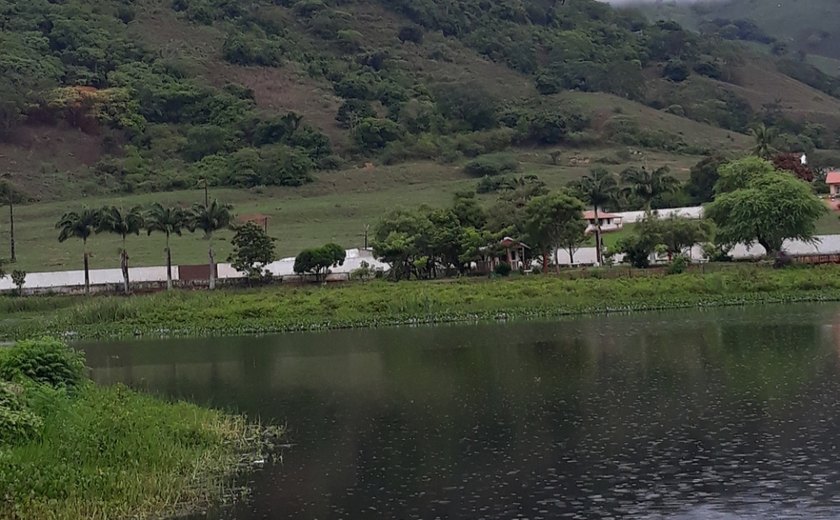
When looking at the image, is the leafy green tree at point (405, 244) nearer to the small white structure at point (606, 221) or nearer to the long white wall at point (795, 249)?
the long white wall at point (795, 249)

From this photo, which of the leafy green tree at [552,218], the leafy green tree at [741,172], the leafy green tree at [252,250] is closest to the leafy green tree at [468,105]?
the leafy green tree at [741,172]

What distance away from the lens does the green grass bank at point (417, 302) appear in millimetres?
66000

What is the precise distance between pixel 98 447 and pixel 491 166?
4776 inches

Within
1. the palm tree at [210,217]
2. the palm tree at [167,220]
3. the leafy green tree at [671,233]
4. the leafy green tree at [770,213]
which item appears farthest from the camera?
the palm tree at [210,217]

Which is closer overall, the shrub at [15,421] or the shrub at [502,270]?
the shrub at [15,421]

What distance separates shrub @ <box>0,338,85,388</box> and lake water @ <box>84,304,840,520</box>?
18.4 feet

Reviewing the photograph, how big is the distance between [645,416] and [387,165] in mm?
127013

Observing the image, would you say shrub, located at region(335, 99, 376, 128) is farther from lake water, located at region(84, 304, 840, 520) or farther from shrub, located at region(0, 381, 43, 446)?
shrub, located at region(0, 381, 43, 446)

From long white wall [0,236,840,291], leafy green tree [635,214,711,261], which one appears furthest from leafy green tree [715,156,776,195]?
leafy green tree [635,214,711,261]

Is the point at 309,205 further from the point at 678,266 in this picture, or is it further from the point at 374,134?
the point at 678,266

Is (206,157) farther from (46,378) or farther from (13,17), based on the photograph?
(46,378)

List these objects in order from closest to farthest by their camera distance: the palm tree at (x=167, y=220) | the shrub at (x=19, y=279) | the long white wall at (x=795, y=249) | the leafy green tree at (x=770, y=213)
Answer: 1. the leafy green tree at (x=770, y=213)
2. the shrub at (x=19, y=279)
3. the palm tree at (x=167, y=220)
4. the long white wall at (x=795, y=249)

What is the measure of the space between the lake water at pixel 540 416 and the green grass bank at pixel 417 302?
9.43 meters

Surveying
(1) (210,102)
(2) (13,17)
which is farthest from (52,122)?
→ (2) (13,17)
